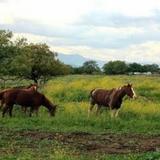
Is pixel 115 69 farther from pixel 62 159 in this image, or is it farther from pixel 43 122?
pixel 62 159

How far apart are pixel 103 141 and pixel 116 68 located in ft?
348

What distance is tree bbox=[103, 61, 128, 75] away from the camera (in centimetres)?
12054

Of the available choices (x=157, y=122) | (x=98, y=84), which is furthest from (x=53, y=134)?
(x=98, y=84)

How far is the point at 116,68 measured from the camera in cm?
12162

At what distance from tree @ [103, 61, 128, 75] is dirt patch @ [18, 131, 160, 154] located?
102238 mm

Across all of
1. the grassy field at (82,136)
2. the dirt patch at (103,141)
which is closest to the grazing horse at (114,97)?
the grassy field at (82,136)

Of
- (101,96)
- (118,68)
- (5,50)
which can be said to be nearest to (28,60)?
(5,50)

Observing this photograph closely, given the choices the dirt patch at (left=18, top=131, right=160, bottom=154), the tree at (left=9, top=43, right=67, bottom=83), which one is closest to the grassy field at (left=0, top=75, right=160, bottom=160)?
the dirt patch at (left=18, top=131, right=160, bottom=154)

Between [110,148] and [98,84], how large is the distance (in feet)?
106

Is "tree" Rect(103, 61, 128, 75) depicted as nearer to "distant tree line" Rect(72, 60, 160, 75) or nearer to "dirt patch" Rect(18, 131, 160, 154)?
"distant tree line" Rect(72, 60, 160, 75)

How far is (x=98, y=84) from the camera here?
4712cm

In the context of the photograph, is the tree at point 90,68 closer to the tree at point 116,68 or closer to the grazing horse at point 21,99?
the tree at point 116,68

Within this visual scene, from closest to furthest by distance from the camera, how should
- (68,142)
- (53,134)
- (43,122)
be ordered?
(68,142), (53,134), (43,122)

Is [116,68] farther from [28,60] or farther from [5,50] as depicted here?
[5,50]
